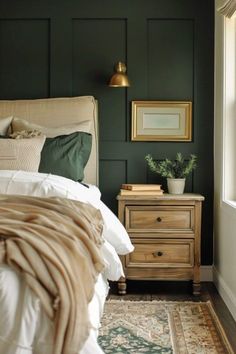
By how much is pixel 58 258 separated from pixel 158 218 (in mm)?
2158

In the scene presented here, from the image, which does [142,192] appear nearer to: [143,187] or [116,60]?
[143,187]

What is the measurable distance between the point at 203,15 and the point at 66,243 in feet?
9.92

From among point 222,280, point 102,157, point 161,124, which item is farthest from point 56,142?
point 222,280

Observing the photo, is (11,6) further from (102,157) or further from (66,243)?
(66,243)

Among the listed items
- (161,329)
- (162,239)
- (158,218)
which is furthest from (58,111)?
(161,329)

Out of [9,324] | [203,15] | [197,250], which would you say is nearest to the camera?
[9,324]

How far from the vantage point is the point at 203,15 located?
4281 millimetres

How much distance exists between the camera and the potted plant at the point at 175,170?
13.5 ft

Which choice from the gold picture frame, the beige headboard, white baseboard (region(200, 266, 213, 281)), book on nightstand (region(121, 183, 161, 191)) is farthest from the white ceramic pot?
white baseboard (region(200, 266, 213, 281))

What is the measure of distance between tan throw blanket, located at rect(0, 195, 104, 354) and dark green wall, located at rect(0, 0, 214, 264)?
87.3 inches

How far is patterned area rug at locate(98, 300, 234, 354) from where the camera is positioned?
2.81 meters

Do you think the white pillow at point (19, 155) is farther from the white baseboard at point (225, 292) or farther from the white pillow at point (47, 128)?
the white baseboard at point (225, 292)

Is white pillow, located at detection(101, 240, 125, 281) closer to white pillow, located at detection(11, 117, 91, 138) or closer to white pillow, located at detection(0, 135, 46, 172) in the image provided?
white pillow, located at detection(0, 135, 46, 172)

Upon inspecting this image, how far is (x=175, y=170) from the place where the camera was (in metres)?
4.18
